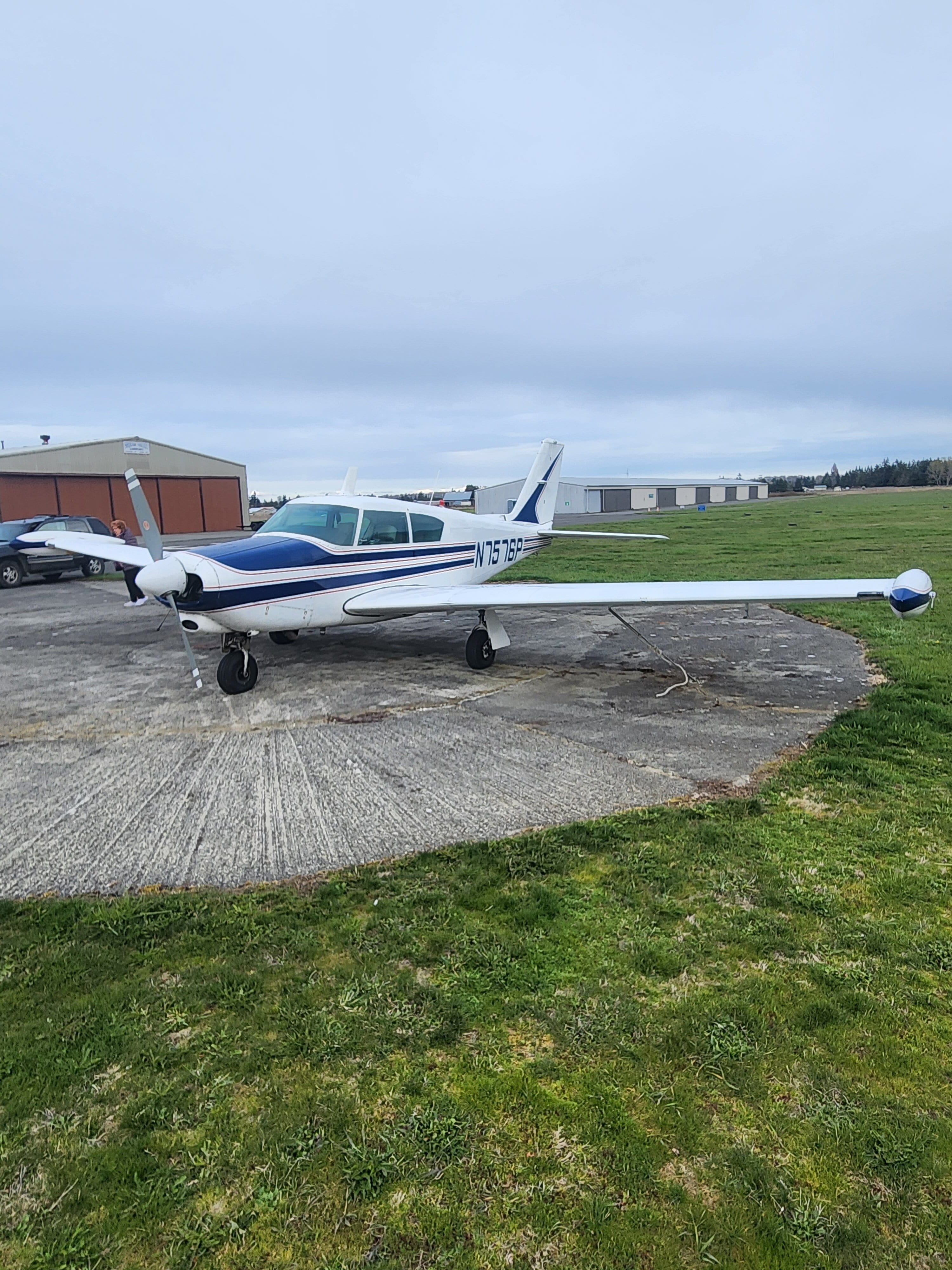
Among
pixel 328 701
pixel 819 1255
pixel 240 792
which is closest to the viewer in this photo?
pixel 819 1255

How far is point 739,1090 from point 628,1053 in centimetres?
38

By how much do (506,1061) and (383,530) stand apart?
7.16 metres

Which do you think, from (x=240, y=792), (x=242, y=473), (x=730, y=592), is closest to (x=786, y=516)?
(x=242, y=473)

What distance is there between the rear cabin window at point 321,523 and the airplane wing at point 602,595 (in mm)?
775

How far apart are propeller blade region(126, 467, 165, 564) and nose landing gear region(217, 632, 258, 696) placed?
140 centimetres

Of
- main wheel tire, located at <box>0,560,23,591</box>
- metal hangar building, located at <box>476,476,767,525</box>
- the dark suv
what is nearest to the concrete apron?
the dark suv

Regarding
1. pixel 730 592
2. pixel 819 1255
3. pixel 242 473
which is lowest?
pixel 819 1255

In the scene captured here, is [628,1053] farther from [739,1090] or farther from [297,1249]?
[297,1249]

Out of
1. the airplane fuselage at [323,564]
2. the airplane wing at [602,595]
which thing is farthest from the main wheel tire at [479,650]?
the airplane fuselage at [323,564]

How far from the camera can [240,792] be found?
16.2 ft

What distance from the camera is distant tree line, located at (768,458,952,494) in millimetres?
123750

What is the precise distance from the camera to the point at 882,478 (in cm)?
14212

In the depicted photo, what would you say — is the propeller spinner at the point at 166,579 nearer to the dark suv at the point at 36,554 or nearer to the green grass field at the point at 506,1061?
the green grass field at the point at 506,1061

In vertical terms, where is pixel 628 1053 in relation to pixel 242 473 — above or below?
below
